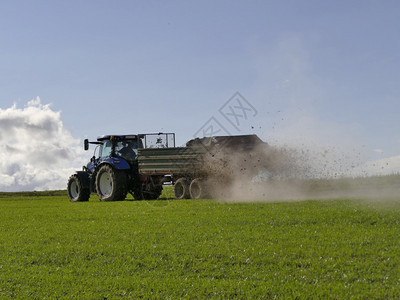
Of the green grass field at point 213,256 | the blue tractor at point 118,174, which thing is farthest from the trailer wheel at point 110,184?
the green grass field at point 213,256

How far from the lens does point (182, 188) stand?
21.6m

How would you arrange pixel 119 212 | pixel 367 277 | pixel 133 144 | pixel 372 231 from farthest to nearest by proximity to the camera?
pixel 133 144, pixel 119 212, pixel 372 231, pixel 367 277

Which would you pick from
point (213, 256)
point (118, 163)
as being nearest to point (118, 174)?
point (118, 163)

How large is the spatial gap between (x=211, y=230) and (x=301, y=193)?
36.7ft

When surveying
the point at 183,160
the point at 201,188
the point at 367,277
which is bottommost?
the point at 367,277

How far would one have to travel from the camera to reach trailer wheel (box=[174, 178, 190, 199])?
835 inches

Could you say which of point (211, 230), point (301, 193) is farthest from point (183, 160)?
point (211, 230)

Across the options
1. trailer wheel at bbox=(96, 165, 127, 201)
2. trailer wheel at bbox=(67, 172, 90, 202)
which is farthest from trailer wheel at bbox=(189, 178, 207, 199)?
trailer wheel at bbox=(67, 172, 90, 202)

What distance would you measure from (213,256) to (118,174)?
15.5 metres

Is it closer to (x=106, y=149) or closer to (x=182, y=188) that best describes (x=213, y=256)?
(x=182, y=188)

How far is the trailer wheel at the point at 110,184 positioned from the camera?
77.5 ft

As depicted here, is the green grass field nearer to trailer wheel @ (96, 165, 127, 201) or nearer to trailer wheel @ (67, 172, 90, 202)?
trailer wheel @ (96, 165, 127, 201)

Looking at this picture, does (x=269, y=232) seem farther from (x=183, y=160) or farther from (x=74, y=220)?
(x=183, y=160)

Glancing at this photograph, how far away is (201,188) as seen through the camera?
2061 centimetres
